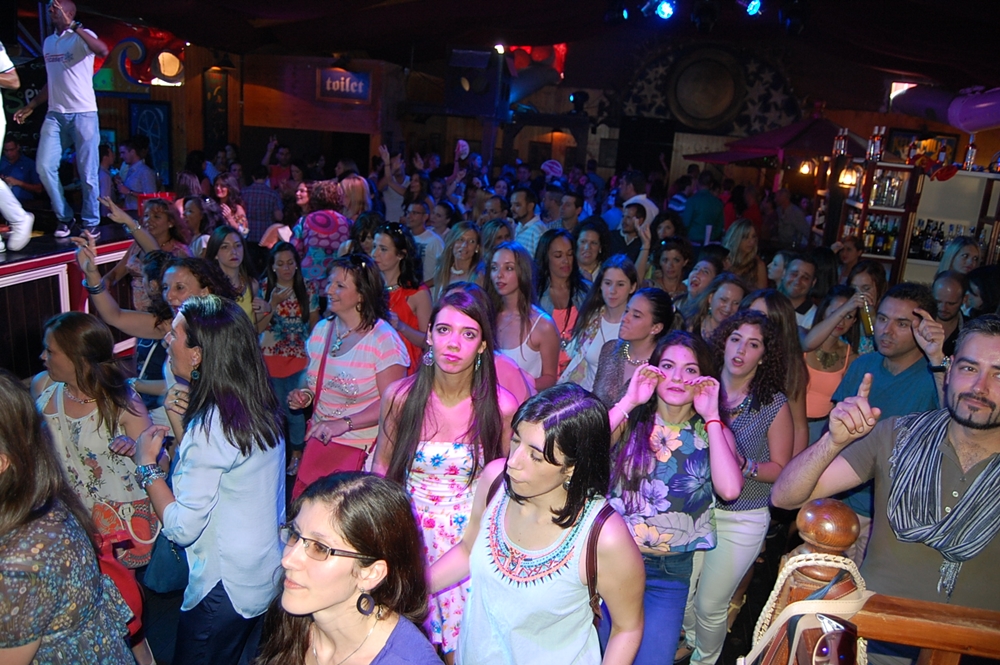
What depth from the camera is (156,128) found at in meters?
11.3

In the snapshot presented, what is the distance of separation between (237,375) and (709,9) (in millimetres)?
8666

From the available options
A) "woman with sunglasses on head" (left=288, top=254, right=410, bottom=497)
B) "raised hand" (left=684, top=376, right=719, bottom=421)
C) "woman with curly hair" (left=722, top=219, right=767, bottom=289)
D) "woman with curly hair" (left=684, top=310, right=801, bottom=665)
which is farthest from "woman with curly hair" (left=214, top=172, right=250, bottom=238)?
"raised hand" (left=684, top=376, right=719, bottom=421)

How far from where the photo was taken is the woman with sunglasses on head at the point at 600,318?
405cm

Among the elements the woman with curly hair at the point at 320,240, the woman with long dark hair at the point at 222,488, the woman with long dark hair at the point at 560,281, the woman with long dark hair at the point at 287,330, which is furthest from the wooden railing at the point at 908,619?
the woman with curly hair at the point at 320,240

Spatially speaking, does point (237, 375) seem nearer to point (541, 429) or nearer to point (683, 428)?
point (541, 429)

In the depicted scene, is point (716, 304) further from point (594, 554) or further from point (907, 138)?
point (907, 138)

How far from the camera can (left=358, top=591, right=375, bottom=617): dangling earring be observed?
1.62m

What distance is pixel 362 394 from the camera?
11.0ft

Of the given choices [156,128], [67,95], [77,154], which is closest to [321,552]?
[67,95]

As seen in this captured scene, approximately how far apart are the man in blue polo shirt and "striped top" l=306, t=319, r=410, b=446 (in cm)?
204

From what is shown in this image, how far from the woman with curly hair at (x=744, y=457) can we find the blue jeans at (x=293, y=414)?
2.66 metres

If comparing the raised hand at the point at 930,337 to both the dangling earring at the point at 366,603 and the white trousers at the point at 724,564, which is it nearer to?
the white trousers at the point at 724,564

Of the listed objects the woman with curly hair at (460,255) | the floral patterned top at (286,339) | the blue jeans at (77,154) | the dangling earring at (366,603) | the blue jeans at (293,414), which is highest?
the blue jeans at (77,154)

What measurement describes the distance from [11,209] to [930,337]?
544 centimetres
